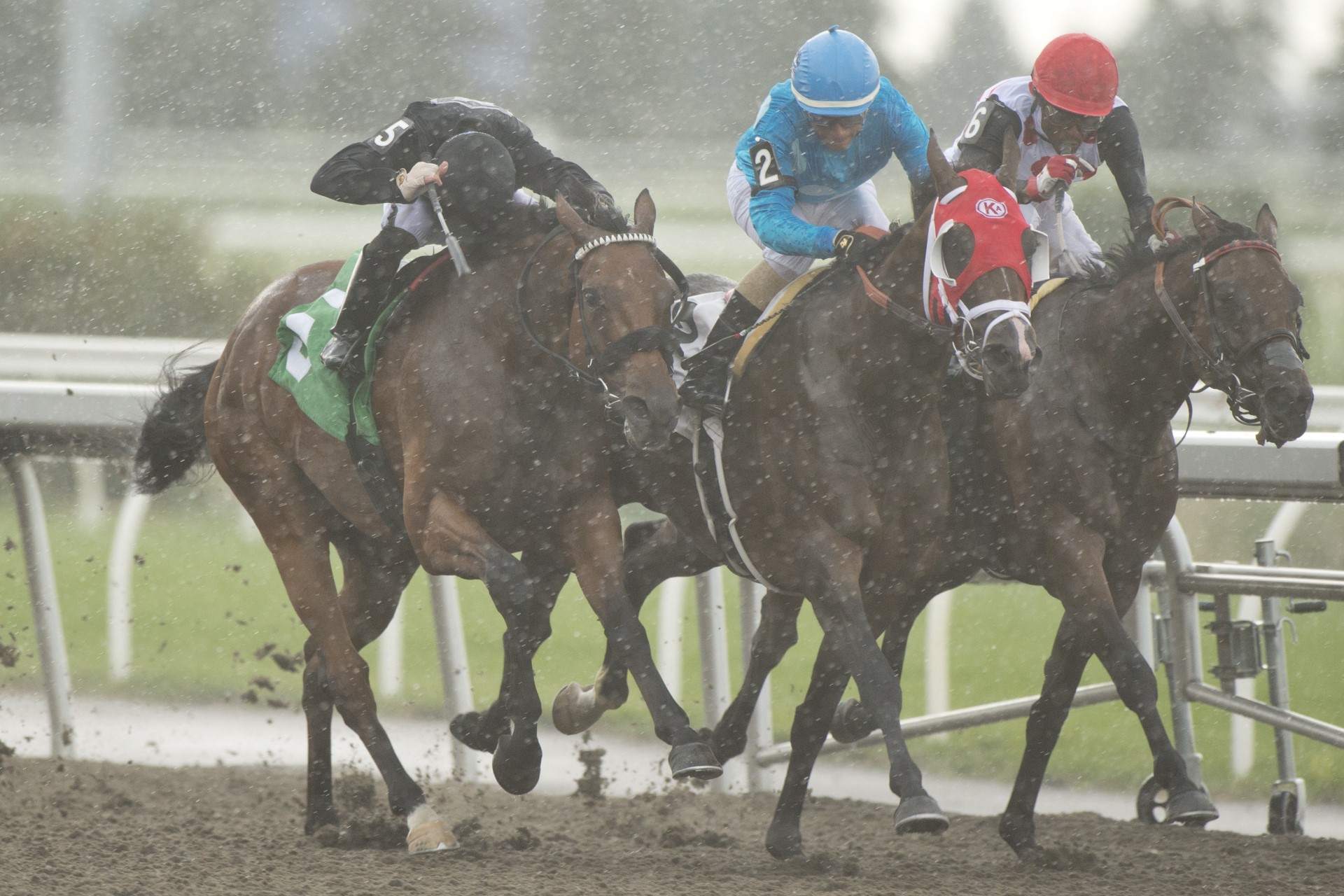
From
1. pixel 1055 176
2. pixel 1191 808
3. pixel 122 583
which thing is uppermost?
pixel 1055 176

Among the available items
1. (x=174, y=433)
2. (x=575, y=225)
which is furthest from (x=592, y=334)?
(x=174, y=433)

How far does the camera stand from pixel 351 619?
4.44 metres

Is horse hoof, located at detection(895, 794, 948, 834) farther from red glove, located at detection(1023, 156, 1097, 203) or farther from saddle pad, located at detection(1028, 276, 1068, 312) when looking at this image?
red glove, located at detection(1023, 156, 1097, 203)

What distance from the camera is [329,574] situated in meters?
4.22

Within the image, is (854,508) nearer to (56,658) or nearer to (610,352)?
(610,352)

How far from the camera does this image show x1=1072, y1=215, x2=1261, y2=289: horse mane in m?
3.51

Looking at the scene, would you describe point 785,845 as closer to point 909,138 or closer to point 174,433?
point 909,138

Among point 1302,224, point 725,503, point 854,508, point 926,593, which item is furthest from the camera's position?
point 1302,224

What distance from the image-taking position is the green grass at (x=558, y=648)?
25.7 ft

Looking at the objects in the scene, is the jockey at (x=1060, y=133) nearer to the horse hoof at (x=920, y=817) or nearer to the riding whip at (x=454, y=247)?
the riding whip at (x=454, y=247)

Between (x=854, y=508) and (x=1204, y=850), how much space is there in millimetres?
1516

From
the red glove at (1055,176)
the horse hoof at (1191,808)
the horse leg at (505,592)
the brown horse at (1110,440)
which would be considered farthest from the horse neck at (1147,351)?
the horse leg at (505,592)

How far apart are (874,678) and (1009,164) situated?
1.16 m

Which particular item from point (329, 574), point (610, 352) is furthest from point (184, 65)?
point (610, 352)
